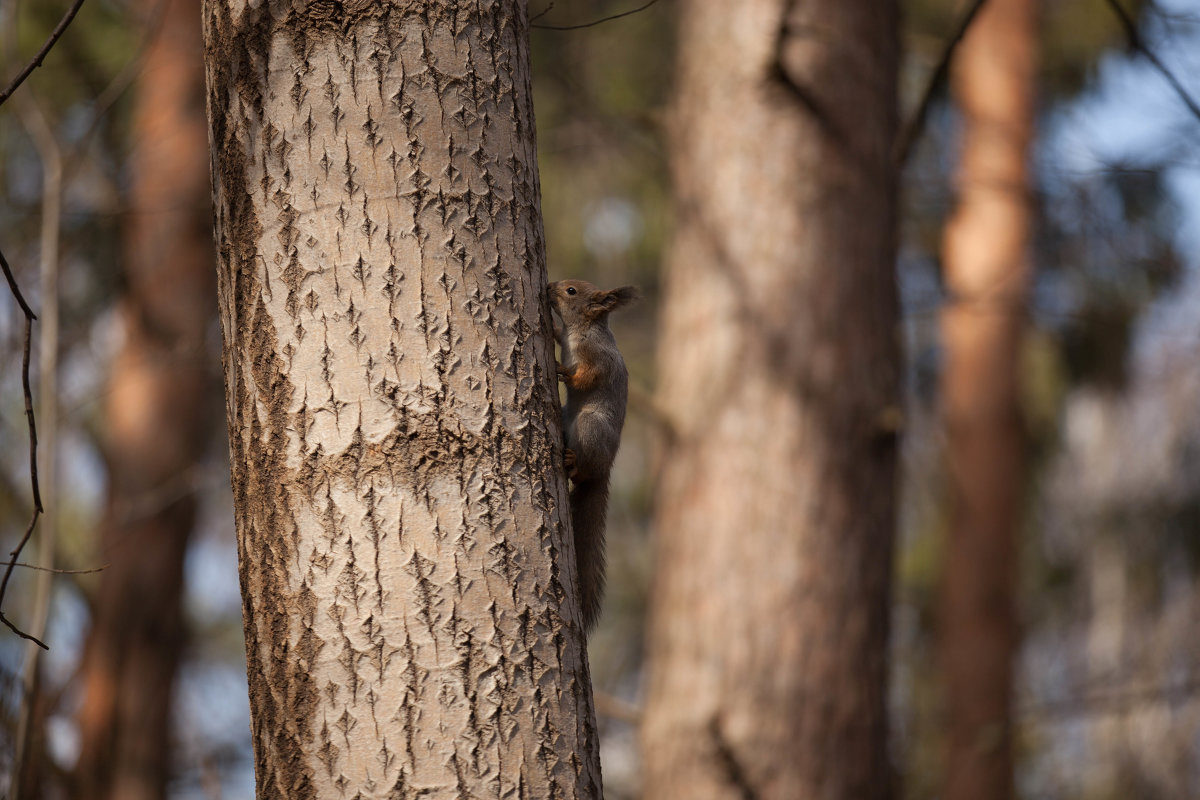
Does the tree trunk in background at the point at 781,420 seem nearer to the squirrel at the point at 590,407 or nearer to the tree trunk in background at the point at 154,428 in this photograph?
the squirrel at the point at 590,407

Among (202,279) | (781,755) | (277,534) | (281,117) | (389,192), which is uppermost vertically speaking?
(202,279)

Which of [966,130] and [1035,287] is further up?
[966,130]

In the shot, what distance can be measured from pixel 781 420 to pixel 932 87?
1.23 meters

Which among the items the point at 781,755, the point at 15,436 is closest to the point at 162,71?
the point at 15,436

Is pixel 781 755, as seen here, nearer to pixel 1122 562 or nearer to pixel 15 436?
pixel 15 436

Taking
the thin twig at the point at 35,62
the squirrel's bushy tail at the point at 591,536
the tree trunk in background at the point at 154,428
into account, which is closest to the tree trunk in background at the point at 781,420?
the squirrel's bushy tail at the point at 591,536

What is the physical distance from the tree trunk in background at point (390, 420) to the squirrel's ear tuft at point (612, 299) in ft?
3.88

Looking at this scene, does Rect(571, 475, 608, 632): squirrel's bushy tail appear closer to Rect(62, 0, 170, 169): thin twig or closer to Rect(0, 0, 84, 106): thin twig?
Rect(0, 0, 84, 106): thin twig

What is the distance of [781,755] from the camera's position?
11.1ft

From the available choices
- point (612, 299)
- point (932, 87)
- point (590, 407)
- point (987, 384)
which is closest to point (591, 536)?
point (590, 407)

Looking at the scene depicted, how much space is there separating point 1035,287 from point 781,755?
6593 millimetres

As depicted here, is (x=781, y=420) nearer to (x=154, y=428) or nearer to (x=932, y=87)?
(x=932, y=87)

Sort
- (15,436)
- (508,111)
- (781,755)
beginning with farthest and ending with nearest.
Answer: (15,436) → (781,755) → (508,111)

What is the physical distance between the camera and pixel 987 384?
8.51m
